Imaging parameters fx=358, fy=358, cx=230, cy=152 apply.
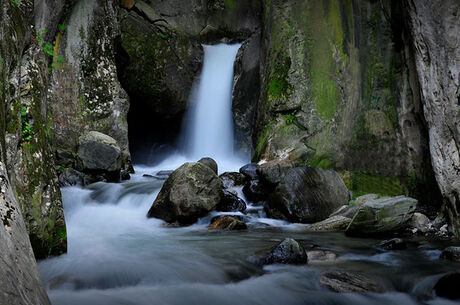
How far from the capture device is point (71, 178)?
8.26 m

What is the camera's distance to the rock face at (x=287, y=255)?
4.08 m

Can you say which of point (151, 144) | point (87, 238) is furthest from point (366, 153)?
point (151, 144)

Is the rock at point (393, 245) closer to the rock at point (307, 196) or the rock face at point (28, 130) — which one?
the rock at point (307, 196)

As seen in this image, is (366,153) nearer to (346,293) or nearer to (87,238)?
(346,293)

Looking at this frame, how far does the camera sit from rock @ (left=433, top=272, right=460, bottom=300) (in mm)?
3303

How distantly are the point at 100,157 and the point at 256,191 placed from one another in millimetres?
4230

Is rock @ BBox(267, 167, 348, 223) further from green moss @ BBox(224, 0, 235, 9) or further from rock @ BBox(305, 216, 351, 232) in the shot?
green moss @ BBox(224, 0, 235, 9)

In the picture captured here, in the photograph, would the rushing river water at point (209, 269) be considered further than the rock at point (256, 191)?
No

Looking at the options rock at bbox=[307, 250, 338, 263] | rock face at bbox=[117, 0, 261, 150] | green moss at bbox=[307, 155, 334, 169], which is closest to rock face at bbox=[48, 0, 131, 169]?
rock face at bbox=[117, 0, 261, 150]

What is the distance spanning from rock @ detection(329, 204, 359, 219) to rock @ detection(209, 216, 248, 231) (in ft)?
5.91

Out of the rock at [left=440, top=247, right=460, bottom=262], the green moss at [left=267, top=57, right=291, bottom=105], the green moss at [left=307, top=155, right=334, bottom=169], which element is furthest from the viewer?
the green moss at [left=267, top=57, right=291, bottom=105]

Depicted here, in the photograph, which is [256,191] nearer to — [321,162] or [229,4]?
[321,162]

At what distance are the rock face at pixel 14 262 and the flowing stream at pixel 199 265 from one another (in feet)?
4.15

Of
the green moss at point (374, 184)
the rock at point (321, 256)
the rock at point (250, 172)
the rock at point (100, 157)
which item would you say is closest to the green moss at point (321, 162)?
the green moss at point (374, 184)
